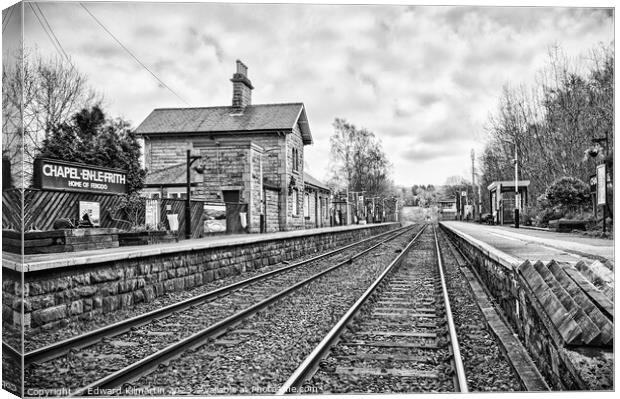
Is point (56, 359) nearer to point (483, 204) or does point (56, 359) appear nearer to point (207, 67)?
point (207, 67)

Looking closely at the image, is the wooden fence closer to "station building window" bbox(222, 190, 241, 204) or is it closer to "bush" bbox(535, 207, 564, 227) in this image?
"station building window" bbox(222, 190, 241, 204)

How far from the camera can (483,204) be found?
196 feet

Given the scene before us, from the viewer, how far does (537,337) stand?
4.21 metres

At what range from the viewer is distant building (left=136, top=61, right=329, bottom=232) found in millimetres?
→ 21750

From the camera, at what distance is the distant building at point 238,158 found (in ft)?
71.4

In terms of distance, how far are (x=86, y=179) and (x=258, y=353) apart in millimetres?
6005

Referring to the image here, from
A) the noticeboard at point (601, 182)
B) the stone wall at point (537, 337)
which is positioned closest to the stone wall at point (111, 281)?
the stone wall at point (537, 337)

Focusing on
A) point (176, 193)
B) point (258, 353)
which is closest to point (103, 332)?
point (258, 353)

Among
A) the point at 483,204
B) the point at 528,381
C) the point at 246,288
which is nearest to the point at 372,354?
the point at 528,381

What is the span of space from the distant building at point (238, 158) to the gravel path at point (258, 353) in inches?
532

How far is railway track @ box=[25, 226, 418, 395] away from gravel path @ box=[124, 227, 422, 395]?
4.9 inches

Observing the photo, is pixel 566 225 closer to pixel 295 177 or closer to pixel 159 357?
pixel 159 357

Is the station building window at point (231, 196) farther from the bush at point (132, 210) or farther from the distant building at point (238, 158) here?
the bush at point (132, 210)

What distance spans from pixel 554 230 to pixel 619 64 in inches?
469
